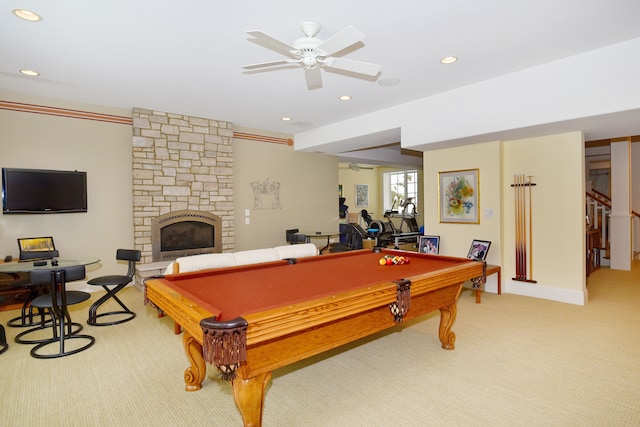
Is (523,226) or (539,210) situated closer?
(539,210)

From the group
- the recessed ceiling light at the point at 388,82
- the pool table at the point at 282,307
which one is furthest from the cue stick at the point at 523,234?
the pool table at the point at 282,307

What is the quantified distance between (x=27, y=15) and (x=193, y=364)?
10.5 ft

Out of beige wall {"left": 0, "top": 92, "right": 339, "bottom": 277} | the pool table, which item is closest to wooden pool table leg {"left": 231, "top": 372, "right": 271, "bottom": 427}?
the pool table

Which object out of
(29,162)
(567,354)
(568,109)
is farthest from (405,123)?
(29,162)

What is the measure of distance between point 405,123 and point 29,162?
18.8 feet

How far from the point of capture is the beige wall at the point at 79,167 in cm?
491

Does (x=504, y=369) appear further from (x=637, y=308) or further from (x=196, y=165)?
(x=196, y=165)

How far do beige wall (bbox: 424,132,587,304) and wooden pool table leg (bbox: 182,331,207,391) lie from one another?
4.62m

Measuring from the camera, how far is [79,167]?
540cm

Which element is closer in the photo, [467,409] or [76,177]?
[467,409]

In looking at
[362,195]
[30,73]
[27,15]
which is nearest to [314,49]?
[27,15]

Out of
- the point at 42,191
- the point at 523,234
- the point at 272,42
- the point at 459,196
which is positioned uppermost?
the point at 272,42

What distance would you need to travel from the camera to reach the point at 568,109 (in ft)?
12.6

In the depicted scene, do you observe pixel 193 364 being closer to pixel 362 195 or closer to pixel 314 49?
pixel 314 49
